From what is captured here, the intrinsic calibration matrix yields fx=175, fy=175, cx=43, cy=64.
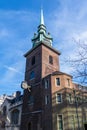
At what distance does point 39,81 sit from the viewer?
31531 mm

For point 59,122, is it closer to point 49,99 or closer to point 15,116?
point 49,99

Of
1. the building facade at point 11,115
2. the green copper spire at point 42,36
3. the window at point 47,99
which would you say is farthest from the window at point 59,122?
the green copper spire at point 42,36

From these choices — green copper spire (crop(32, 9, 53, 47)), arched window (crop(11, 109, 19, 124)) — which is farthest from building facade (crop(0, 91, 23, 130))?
green copper spire (crop(32, 9, 53, 47))

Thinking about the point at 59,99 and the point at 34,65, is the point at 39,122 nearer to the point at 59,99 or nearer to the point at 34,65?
the point at 59,99

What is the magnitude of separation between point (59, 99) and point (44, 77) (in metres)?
5.38

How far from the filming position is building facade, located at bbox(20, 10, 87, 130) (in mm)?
26000

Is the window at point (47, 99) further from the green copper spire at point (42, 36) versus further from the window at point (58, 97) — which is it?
the green copper spire at point (42, 36)

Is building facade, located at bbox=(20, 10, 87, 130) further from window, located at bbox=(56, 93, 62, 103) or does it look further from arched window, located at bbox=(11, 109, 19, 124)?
arched window, located at bbox=(11, 109, 19, 124)

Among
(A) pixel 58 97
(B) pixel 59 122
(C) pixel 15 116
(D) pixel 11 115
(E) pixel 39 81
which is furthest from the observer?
(D) pixel 11 115

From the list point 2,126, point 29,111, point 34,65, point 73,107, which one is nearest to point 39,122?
point 29,111

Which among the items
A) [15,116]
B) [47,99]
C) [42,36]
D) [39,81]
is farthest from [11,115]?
[42,36]

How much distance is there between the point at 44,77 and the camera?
31031 mm

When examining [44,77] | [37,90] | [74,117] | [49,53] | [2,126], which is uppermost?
[49,53]

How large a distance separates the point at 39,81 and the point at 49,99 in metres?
4.91
